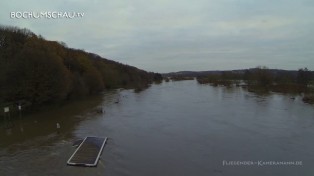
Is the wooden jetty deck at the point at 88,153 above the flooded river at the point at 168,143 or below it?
above

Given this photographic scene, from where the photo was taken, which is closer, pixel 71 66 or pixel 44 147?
pixel 44 147

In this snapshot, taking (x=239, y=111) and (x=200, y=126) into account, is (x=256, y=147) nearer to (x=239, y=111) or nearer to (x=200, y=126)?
(x=200, y=126)

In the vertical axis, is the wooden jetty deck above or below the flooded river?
above

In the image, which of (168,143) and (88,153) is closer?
(88,153)

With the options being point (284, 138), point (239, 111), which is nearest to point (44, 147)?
point (284, 138)
